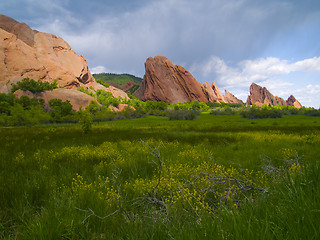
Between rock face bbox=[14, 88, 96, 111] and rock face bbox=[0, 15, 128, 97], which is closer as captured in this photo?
rock face bbox=[14, 88, 96, 111]

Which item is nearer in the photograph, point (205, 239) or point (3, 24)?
point (205, 239)

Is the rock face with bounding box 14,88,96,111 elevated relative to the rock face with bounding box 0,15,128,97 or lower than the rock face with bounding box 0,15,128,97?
lower

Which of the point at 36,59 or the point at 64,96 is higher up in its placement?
the point at 36,59

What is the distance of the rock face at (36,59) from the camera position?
11181 cm

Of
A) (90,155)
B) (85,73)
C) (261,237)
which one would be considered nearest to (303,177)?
(261,237)

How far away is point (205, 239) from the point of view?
141 centimetres

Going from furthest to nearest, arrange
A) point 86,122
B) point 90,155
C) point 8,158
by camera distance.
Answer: point 86,122 < point 90,155 < point 8,158

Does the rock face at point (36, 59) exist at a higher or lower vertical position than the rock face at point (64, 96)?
higher

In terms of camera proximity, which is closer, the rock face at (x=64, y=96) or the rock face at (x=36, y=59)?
the rock face at (x=64, y=96)

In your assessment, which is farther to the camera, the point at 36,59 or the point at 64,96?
the point at 36,59

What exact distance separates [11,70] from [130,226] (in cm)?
14812

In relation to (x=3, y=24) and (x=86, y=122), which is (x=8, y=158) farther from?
(x=3, y=24)

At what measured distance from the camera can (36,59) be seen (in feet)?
420

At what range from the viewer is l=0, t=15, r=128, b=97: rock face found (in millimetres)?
111812
